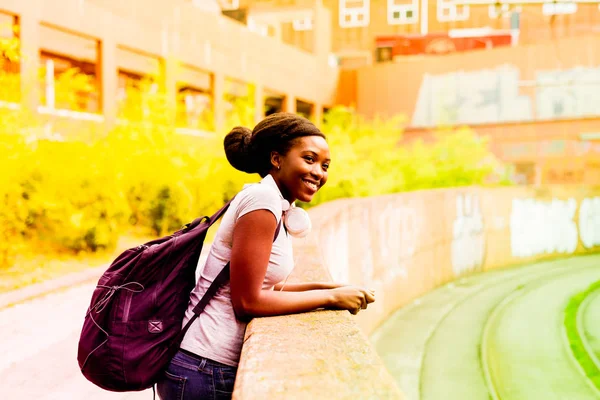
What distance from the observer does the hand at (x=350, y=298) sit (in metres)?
2.33

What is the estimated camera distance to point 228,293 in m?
2.06

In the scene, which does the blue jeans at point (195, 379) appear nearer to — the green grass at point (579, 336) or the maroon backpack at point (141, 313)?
the maroon backpack at point (141, 313)

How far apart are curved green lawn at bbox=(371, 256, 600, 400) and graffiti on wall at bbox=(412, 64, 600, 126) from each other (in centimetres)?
1622

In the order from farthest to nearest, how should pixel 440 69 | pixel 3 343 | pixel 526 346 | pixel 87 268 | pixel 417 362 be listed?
1. pixel 440 69
2. pixel 526 346
3. pixel 417 362
4. pixel 87 268
5. pixel 3 343

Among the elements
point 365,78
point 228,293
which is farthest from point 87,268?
point 365,78

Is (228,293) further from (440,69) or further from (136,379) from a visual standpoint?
(440,69)

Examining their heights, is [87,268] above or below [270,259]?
below

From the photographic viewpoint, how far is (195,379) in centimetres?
198

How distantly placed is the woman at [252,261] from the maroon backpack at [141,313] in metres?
0.05

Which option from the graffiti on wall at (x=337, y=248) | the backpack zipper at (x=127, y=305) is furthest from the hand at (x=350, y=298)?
the graffiti on wall at (x=337, y=248)

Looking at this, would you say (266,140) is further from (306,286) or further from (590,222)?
(590,222)

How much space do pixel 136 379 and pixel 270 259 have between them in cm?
52

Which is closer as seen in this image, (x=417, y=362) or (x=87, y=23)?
(x=417, y=362)

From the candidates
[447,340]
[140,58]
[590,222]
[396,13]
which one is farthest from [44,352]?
[396,13]
